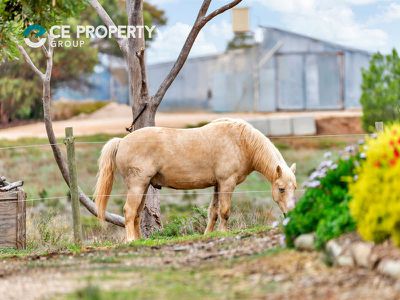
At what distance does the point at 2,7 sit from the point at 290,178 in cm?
421

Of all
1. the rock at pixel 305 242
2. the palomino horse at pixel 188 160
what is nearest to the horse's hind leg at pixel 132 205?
the palomino horse at pixel 188 160

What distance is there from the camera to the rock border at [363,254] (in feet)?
24.5

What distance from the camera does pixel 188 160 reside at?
494 inches

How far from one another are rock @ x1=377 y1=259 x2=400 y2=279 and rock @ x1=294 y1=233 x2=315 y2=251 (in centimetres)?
123

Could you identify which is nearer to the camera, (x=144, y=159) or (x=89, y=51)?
(x=144, y=159)

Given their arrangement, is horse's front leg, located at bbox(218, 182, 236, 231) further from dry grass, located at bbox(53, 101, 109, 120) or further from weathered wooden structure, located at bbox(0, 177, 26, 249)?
dry grass, located at bbox(53, 101, 109, 120)

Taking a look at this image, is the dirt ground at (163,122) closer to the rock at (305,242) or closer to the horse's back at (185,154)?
the horse's back at (185,154)

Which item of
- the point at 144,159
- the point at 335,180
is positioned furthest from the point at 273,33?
the point at 335,180

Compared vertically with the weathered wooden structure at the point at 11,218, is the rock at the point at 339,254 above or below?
above

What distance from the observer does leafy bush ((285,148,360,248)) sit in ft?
28.0

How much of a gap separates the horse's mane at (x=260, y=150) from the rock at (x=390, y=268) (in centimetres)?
487

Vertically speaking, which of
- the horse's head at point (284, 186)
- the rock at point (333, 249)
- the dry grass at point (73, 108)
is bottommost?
the rock at point (333, 249)

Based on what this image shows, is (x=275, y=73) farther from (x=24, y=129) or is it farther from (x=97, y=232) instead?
(x=97, y=232)

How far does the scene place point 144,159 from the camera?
12.5 meters
